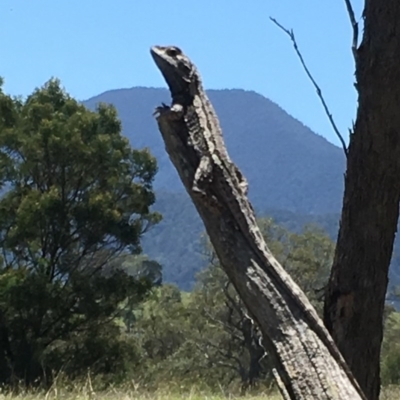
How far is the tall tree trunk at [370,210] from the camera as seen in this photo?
10.7 ft

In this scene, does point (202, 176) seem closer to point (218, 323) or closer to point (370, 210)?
point (370, 210)

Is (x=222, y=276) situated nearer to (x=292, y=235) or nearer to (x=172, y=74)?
(x=292, y=235)

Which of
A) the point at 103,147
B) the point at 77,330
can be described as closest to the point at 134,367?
the point at 77,330

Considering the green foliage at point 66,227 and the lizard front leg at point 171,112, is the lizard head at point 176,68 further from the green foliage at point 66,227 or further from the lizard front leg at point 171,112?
the green foliage at point 66,227

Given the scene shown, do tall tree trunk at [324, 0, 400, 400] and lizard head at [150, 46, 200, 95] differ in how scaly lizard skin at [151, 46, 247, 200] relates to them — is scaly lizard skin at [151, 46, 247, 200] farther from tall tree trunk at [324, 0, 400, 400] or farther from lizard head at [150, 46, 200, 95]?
tall tree trunk at [324, 0, 400, 400]

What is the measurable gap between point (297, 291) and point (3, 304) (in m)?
15.1

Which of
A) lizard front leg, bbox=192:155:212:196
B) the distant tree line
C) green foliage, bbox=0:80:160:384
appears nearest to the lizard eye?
lizard front leg, bbox=192:155:212:196

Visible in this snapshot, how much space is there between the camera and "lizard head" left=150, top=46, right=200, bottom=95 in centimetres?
248

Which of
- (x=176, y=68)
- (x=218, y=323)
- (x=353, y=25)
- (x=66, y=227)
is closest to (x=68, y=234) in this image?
(x=66, y=227)

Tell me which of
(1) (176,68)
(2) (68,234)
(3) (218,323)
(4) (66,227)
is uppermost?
(1) (176,68)

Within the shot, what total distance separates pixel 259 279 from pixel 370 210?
3.45ft

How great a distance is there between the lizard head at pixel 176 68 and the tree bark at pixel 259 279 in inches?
4.1

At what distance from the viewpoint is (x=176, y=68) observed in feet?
8.18

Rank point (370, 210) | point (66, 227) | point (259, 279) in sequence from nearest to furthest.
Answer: point (259, 279) → point (370, 210) → point (66, 227)
